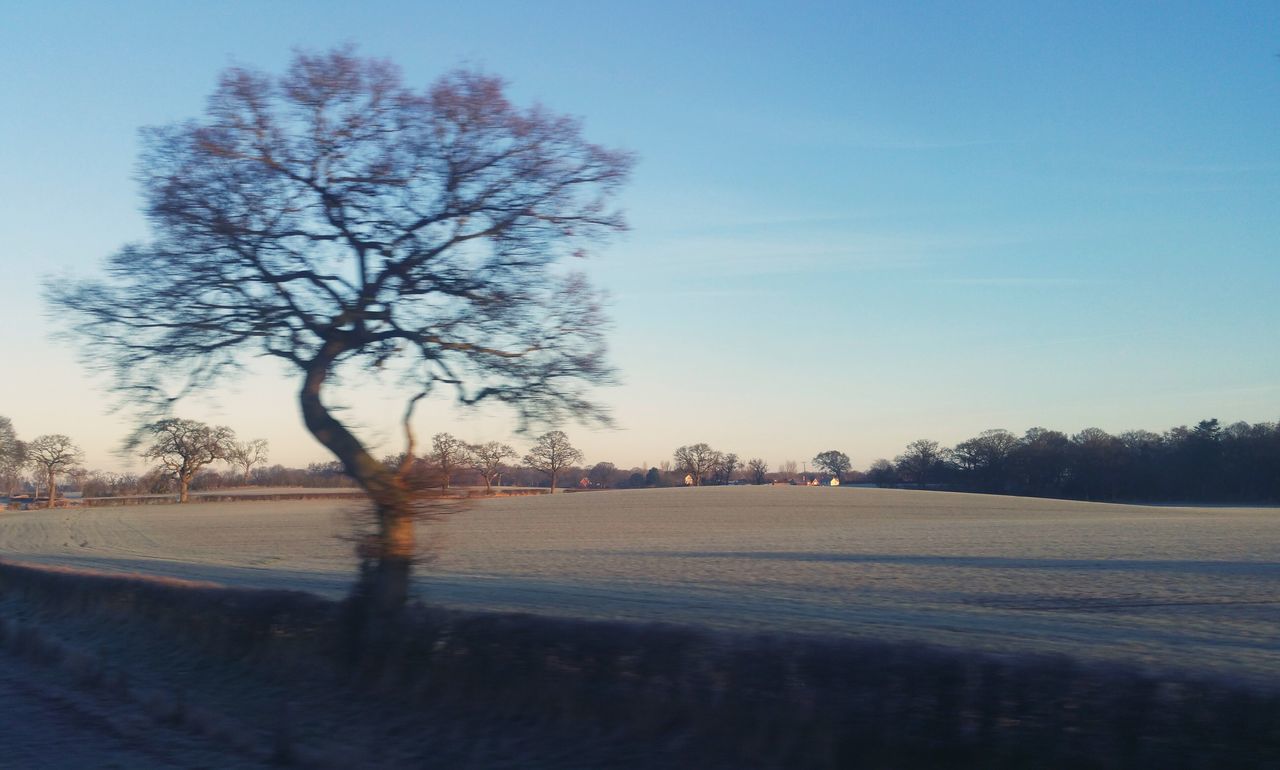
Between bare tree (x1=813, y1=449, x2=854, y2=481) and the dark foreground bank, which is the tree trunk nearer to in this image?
the dark foreground bank

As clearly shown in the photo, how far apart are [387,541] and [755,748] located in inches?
199

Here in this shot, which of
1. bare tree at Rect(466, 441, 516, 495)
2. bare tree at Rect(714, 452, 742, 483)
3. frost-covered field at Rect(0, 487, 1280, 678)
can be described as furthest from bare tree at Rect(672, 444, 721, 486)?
bare tree at Rect(466, 441, 516, 495)

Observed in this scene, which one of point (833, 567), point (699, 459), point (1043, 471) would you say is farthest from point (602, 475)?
point (833, 567)

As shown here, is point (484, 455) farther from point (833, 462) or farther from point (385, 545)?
point (833, 462)

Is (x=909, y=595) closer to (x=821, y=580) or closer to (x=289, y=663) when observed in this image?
(x=821, y=580)

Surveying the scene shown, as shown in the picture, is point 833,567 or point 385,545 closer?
point 385,545

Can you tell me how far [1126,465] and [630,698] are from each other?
339ft

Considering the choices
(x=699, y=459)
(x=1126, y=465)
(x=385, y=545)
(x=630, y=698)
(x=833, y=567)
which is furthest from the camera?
(x=699, y=459)

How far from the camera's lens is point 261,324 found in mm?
11141

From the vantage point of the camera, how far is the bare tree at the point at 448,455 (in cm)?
1085

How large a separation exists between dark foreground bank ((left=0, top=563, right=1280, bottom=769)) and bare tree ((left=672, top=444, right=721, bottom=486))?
110905 mm

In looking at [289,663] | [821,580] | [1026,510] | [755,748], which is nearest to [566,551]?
[821,580]

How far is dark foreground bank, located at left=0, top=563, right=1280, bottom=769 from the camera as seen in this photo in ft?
19.3

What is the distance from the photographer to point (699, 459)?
123375 mm
